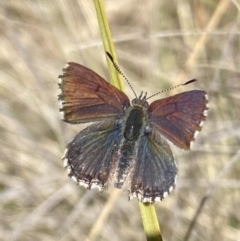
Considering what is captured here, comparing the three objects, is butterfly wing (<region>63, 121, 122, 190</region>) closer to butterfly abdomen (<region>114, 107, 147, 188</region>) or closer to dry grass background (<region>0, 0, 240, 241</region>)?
butterfly abdomen (<region>114, 107, 147, 188</region>)

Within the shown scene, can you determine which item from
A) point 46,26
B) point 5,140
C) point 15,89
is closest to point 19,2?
point 46,26

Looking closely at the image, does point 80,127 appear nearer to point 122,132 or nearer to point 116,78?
point 122,132

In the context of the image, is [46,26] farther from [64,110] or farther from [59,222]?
[64,110]

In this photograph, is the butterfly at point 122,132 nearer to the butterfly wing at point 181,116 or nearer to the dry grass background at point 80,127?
the butterfly wing at point 181,116

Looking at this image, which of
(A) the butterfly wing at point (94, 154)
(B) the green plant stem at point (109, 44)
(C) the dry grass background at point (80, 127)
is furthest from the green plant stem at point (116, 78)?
(C) the dry grass background at point (80, 127)

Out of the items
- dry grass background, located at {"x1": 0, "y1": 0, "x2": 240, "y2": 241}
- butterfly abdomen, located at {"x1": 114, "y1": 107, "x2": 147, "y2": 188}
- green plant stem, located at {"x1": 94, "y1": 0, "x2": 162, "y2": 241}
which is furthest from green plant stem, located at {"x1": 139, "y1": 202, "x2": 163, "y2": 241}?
dry grass background, located at {"x1": 0, "y1": 0, "x2": 240, "y2": 241}

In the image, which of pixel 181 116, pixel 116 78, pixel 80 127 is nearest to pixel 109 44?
pixel 116 78
